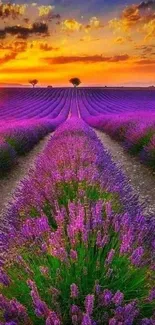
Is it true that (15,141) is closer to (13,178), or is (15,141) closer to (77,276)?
(13,178)

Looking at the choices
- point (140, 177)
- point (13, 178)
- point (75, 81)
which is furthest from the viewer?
point (75, 81)

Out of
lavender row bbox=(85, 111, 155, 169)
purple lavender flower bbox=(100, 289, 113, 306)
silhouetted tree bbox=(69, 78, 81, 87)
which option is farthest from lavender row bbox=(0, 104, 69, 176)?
silhouetted tree bbox=(69, 78, 81, 87)

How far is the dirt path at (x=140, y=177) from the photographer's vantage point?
6.35 m

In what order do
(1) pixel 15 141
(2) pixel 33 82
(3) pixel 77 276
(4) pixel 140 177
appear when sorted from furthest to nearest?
1. (2) pixel 33 82
2. (1) pixel 15 141
3. (4) pixel 140 177
4. (3) pixel 77 276

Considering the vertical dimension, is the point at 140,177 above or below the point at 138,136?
below

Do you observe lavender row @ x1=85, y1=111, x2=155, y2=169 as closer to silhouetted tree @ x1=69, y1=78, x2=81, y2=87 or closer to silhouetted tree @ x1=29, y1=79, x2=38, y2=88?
silhouetted tree @ x1=69, y1=78, x2=81, y2=87

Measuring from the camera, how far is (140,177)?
331 inches

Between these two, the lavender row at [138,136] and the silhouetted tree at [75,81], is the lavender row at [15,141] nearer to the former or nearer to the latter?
the lavender row at [138,136]

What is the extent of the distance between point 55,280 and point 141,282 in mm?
422

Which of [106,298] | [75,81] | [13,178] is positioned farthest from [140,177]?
[75,81]

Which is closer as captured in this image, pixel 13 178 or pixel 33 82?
pixel 13 178

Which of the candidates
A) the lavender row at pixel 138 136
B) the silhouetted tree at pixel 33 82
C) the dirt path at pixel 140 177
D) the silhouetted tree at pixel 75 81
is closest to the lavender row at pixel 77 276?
the dirt path at pixel 140 177

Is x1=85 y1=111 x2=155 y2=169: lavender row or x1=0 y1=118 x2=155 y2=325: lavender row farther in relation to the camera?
x1=85 y1=111 x2=155 y2=169: lavender row

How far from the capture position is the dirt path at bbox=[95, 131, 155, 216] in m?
6.35
